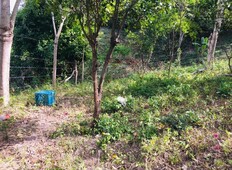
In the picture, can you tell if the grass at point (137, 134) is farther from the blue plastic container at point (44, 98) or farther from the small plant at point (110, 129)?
the blue plastic container at point (44, 98)

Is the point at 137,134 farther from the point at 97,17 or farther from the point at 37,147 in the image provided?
the point at 97,17

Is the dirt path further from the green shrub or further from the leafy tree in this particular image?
the green shrub

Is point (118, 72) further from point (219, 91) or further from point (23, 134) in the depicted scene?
point (23, 134)

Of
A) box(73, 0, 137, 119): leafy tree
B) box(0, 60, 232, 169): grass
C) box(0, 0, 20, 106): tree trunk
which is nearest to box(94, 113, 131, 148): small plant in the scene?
box(0, 60, 232, 169): grass

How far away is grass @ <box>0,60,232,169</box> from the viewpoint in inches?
115

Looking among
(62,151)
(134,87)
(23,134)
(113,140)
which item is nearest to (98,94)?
(113,140)

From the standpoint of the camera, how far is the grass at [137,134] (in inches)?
115

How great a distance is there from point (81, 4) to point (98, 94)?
1415 millimetres

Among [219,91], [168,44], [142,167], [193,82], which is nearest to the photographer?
[142,167]

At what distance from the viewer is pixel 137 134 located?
3.51 metres

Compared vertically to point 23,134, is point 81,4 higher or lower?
higher

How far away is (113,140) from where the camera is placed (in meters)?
3.43

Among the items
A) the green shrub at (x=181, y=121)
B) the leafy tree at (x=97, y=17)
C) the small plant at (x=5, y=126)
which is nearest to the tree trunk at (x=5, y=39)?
the small plant at (x=5, y=126)

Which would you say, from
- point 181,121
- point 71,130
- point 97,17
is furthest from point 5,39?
point 181,121
